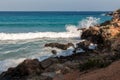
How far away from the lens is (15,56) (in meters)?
20.2

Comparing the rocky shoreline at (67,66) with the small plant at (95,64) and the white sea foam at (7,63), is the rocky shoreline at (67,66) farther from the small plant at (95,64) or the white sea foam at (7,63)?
the white sea foam at (7,63)

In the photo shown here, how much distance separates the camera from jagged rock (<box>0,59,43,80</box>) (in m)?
15.0

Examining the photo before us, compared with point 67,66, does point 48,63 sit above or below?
below

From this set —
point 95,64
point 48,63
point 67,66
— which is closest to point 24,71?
point 48,63

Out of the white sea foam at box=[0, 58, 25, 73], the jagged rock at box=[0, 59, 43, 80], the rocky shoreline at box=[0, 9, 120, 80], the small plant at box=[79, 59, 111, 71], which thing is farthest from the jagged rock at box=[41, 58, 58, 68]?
the small plant at box=[79, 59, 111, 71]

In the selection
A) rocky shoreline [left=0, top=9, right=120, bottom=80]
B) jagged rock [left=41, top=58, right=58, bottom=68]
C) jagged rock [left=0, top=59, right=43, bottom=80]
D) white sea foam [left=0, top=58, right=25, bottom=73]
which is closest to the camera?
rocky shoreline [left=0, top=9, right=120, bottom=80]

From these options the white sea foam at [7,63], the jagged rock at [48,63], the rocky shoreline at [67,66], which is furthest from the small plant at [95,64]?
the white sea foam at [7,63]

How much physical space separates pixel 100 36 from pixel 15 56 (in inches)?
189

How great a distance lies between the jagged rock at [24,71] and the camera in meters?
15.0

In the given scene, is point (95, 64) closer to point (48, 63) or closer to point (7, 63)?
point (48, 63)

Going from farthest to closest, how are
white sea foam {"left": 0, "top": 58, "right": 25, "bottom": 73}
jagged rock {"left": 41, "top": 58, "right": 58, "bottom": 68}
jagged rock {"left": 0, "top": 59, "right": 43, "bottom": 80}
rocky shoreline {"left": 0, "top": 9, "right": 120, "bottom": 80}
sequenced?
white sea foam {"left": 0, "top": 58, "right": 25, "bottom": 73}
jagged rock {"left": 41, "top": 58, "right": 58, "bottom": 68}
jagged rock {"left": 0, "top": 59, "right": 43, "bottom": 80}
rocky shoreline {"left": 0, "top": 9, "right": 120, "bottom": 80}

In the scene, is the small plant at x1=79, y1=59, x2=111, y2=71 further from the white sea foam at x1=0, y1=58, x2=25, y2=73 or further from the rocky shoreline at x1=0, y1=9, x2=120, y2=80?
the white sea foam at x1=0, y1=58, x2=25, y2=73

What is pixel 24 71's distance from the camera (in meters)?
15.1

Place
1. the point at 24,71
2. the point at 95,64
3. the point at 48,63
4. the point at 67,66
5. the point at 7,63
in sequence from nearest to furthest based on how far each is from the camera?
the point at 95,64
the point at 67,66
the point at 24,71
the point at 48,63
the point at 7,63
